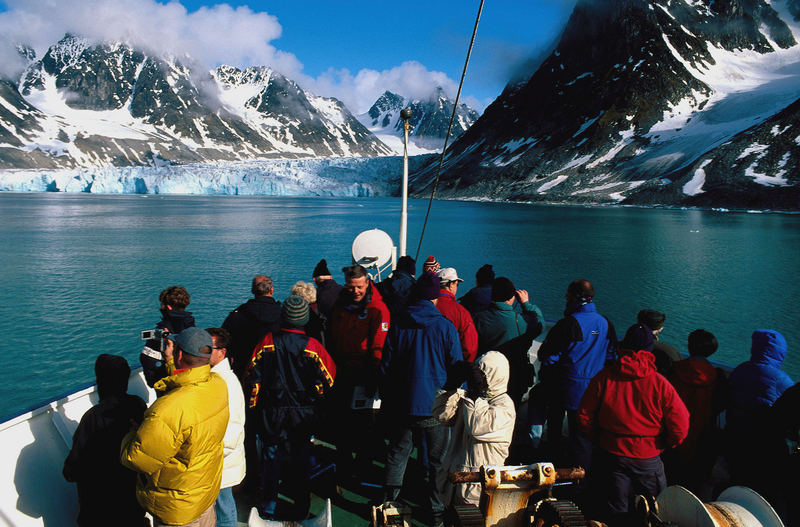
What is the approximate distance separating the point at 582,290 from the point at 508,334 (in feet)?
2.89

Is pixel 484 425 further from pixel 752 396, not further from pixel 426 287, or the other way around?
pixel 752 396

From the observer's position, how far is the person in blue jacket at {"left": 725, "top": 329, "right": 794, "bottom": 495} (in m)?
3.11

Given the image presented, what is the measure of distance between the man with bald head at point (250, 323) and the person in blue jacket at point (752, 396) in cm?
351

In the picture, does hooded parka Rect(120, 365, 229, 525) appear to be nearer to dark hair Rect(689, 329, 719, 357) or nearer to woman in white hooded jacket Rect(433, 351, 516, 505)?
woman in white hooded jacket Rect(433, 351, 516, 505)

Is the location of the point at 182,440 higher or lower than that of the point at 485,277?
lower

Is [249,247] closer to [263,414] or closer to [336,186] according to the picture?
[263,414]

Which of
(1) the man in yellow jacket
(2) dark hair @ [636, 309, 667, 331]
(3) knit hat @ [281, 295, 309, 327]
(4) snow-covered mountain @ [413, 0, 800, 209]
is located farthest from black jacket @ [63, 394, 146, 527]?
(4) snow-covered mountain @ [413, 0, 800, 209]

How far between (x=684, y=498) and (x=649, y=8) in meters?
143

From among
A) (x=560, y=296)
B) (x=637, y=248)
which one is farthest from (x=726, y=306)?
(x=637, y=248)

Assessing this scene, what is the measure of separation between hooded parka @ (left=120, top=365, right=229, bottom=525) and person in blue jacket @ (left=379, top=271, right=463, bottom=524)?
4.04 ft

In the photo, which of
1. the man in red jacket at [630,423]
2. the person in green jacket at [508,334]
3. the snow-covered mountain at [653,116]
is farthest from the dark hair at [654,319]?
the snow-covered mountain at [653,116]

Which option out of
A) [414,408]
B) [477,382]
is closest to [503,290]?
[414,408]

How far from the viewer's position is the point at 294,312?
10.8 feet

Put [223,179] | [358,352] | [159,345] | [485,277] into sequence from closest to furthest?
[159,345] < [358,352] < [485,277] < [223,179]
